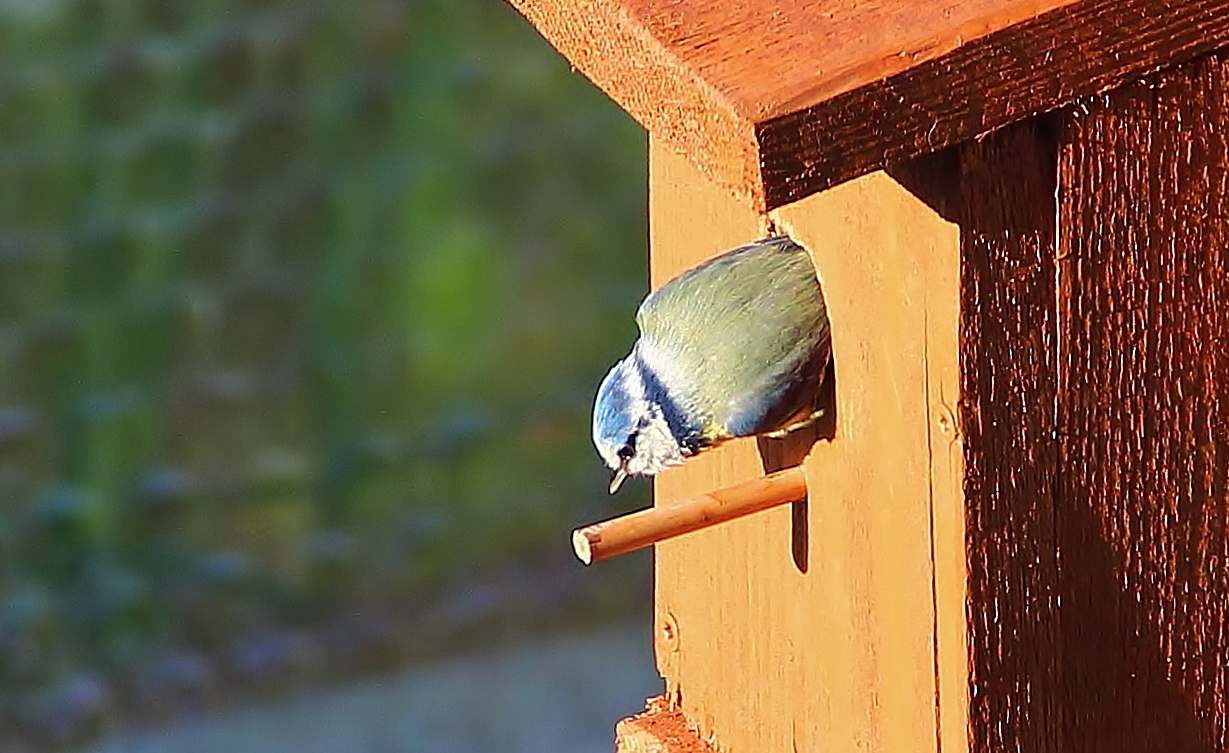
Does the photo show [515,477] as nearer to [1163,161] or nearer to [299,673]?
[299,673]

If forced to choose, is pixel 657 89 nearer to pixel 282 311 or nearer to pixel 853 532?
pixel 853 532

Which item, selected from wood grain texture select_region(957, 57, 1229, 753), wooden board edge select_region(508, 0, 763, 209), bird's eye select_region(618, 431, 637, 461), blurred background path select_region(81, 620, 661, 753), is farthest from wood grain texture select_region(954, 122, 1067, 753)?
blurred background path select_region(81, 620, 661, 753)

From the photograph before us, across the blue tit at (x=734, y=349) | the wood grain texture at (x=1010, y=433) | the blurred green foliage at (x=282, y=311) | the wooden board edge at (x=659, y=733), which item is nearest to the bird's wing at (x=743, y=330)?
the blue tit at (x=734, y=349)

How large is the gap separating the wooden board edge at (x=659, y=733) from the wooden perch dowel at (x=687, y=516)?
202 millimetres

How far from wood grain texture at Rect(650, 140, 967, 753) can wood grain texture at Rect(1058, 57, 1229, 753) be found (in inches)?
2.0

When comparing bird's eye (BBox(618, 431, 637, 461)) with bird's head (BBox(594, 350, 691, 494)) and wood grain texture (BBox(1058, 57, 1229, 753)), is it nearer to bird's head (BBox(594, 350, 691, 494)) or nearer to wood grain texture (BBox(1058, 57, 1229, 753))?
bird's head (BBox(594, 350, 691, 494))

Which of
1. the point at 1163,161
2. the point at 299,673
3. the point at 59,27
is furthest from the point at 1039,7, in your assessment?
the point at 299,673

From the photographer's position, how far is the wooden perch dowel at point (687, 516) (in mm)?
922

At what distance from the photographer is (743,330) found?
0.92 m

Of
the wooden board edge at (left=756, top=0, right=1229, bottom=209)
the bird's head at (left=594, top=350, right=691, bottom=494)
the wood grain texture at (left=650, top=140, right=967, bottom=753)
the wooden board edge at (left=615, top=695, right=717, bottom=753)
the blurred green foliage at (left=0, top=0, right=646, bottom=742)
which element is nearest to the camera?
the wooden board edge at (left=756, top=0, right=1229, bottom=209)

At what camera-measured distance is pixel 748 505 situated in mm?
937

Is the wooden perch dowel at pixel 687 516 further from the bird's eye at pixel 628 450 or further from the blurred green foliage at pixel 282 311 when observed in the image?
the blurred green foliage at pixel 282 311

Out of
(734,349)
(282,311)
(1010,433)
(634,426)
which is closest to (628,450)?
(634,426)

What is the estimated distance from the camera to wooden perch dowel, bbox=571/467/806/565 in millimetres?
922
